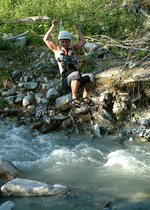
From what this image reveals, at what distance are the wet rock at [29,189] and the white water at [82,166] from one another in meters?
0.11

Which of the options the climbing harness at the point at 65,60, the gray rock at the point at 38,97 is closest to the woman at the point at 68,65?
the climbing harness at the point at 65,60

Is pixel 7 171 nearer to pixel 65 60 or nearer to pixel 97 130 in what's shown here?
pixel 65 60

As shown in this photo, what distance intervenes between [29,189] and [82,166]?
54.6 inches

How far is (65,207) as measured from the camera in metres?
4.13

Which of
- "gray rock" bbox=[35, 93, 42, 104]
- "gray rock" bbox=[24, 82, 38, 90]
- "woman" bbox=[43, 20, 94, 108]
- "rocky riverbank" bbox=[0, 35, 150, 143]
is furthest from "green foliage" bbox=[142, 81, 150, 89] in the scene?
"gray rock" bbox=[24, 82, 38, 90]

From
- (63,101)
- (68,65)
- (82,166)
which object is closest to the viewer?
(68,65)

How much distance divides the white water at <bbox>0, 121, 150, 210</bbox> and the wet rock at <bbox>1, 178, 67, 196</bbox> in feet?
0.38

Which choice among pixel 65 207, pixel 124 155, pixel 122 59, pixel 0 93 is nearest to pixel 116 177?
pixel 124 155

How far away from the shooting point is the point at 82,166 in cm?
550

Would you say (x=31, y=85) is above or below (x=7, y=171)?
above

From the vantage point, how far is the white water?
4.27 m

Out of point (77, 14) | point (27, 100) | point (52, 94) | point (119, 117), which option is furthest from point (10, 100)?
point (77, 14)

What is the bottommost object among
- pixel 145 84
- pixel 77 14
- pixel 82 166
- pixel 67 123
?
pixel 82 166

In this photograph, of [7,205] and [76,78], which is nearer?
[7,205]
